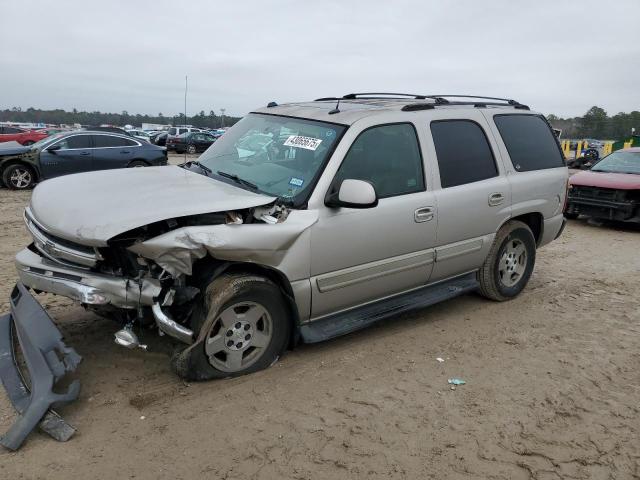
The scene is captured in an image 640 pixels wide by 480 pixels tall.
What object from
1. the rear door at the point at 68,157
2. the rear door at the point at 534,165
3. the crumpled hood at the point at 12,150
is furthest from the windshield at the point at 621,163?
the crumpled hood at the point at 12,150

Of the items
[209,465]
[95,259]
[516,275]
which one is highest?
[95,259]

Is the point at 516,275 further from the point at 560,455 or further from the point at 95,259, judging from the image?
the point at 95,259

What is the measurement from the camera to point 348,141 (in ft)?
13.4

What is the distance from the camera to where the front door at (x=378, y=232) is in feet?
12.9

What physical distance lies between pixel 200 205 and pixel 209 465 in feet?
5.06

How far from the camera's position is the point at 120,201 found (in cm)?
360

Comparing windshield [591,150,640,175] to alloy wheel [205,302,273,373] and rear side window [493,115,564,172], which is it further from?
alloy wheel [205,302,273,373]

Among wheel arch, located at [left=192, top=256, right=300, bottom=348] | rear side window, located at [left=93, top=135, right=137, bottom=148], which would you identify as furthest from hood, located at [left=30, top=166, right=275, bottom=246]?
rear side window, located at [left=93, top=135, right=137, bottom=148]

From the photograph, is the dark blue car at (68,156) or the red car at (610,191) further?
the dark blue car at (68,156)

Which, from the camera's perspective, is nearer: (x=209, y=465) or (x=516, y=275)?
(x=209, y=465)

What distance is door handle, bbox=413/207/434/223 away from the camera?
173 inches

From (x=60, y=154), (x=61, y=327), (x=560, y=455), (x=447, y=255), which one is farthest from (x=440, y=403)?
(x=60, y=154)

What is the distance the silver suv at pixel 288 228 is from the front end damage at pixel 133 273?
12 millimetres

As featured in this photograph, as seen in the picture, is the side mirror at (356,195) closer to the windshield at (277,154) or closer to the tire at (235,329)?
the windshield at (277,154)
